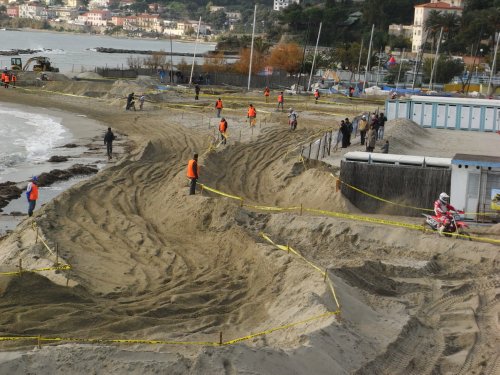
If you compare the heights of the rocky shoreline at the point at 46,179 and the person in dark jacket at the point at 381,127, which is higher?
the person in dark jacket at the point at 381,127

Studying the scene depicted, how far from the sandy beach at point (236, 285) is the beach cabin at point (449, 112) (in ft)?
45.1

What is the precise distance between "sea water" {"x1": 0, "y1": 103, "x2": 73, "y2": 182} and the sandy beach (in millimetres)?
5771

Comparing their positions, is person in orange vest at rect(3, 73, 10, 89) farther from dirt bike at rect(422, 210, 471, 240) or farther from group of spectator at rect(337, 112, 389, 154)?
dirt bike at rect(422, 210, 471, 240)

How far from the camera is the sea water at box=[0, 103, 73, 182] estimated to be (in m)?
30.6

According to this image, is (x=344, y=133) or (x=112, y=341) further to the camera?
(x=344, y=133)

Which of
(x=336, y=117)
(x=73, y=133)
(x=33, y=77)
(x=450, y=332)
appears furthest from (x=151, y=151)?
(x=33, y=77)

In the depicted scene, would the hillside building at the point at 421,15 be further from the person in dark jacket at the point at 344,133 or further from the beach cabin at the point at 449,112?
the person in dark jacket at the point at 344,133

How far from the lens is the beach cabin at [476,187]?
2012 centimetres

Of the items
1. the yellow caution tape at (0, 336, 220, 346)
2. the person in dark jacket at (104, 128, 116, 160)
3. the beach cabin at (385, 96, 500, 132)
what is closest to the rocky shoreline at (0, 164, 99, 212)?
the person in dark jacket at (104, 128, 116, 160)

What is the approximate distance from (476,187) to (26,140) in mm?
22715

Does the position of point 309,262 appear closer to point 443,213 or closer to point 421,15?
point 443,213

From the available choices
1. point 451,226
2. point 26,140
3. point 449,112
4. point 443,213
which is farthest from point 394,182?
point 26,140

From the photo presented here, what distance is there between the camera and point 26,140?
124 ft

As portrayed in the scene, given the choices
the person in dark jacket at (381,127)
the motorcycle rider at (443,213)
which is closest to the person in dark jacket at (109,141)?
the person in dark jacket at (381,127)
